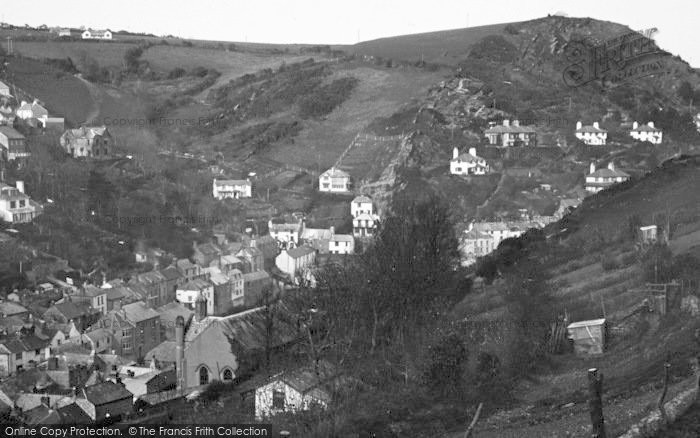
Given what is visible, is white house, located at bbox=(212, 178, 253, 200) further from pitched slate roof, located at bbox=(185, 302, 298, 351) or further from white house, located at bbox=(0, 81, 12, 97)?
pitched slate roof, located at bbox=(185, 302, 298, 351)

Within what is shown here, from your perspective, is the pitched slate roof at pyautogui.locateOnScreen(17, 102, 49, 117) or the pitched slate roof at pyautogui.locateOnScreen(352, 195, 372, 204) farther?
Result: the pitched slate roof at pyautogui.locateOnScreen(17, 102, 49, 117)

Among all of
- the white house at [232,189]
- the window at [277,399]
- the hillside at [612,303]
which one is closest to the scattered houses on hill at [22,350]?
the hillside at [612,303]

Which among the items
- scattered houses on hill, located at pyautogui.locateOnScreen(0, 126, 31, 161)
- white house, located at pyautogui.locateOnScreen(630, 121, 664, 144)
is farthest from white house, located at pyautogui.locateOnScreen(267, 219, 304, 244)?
white house, located at pyautogui.locateOnScreen(630, 121, 664, 144)

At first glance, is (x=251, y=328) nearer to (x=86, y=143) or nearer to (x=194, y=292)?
→ (x=194, y=292)

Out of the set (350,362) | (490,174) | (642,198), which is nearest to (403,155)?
(490,174)

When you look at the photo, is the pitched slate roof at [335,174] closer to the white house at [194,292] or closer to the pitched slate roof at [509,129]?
the pitched slate roof at [509,129]

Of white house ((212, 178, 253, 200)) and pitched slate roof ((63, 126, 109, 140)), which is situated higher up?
pitched slate roof ((63, 126, 109, 140))

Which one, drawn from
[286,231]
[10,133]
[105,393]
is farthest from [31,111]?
[105,393]
